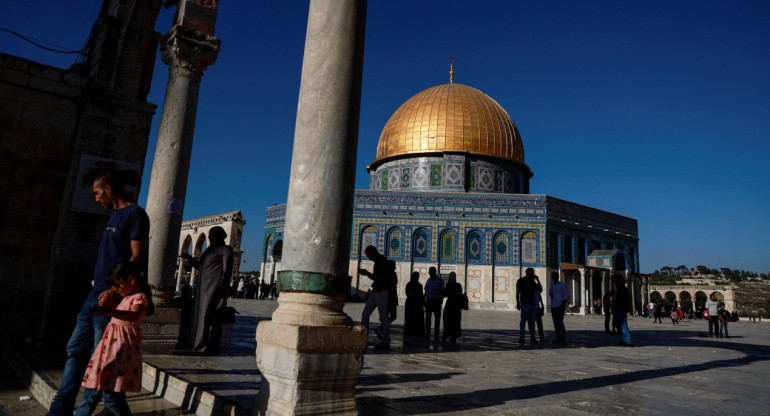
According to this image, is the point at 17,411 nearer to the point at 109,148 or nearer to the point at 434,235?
the point at 109,148

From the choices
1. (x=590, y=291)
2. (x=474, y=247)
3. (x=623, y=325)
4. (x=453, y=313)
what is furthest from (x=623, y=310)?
(x=590, y=291)

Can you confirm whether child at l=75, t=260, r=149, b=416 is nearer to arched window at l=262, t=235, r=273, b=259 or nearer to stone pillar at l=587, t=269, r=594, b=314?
stone pillar at l=587, t=269, r=594, b=314

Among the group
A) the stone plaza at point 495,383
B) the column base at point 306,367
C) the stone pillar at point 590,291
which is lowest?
the stone plaza at point 495,383

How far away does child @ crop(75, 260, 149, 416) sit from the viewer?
2332 mm

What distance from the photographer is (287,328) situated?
105 inches

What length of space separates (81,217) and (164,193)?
57.5 inches

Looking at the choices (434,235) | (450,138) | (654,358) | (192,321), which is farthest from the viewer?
(450,138)

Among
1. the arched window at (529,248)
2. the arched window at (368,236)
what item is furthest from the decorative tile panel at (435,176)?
the arched window at (529,248)

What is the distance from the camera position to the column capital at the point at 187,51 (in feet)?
18.3

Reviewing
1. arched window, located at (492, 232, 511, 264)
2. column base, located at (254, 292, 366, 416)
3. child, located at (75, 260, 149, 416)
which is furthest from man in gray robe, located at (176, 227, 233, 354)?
arched window, located at (492, 232, 511, 264)

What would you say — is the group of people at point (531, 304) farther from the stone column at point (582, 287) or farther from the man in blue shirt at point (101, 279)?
the stone column at point (582, 287)

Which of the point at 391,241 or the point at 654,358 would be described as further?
the point at 391,241

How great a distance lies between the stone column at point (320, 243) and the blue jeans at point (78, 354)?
2.76ft

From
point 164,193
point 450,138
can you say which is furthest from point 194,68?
point 450,138
